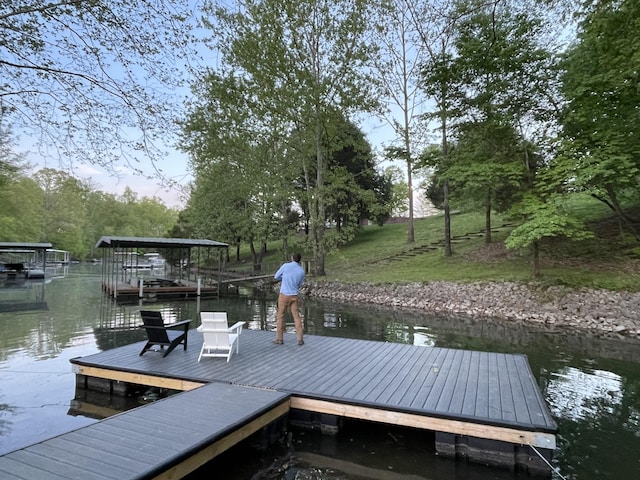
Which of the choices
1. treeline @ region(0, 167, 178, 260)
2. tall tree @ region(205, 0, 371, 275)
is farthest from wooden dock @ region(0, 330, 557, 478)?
treeline @ region(0, 167, 178, 260)

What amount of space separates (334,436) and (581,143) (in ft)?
41.4

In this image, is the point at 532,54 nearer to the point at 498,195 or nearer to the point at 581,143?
the point at 581,143

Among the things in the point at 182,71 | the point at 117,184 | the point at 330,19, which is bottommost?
the point at 117,184

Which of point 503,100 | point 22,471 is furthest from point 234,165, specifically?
point 22,471

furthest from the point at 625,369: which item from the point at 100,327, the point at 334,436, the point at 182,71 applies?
the point at 100,327

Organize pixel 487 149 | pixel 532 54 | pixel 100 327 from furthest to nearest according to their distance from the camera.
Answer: pixel 487 149
pixel 532 54
pixel 100 327

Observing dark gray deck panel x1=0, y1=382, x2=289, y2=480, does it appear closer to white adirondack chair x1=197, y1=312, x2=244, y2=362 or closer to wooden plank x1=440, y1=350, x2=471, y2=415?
white adirondack chair x1=197, y1=312, x2=244, y2=362

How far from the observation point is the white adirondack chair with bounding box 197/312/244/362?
240 inches

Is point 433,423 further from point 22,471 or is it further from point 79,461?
point 22,471

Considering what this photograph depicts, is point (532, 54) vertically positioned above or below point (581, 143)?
above

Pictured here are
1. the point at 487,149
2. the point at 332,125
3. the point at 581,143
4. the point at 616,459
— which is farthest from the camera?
the point at 332,125

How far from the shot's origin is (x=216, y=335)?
628cm

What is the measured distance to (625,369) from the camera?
723cm

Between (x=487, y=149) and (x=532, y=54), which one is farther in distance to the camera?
(x=487, y=149)
